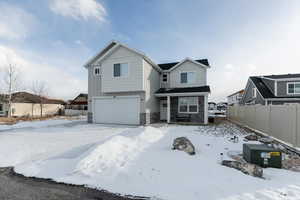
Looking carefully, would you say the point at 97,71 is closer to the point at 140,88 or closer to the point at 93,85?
the point at 93,85

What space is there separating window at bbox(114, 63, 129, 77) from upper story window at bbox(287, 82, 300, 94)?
21188 mm

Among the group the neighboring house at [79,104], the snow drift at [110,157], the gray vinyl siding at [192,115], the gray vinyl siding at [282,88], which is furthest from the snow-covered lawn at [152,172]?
the neighboring house at [79,104]

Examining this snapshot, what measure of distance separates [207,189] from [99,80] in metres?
13.6

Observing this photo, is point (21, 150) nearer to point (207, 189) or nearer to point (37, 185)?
point (37, 185)

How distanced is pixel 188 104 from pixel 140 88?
551 cm

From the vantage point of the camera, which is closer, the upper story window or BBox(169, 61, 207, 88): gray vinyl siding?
BBox(169, 61, 207, 88): gray vinyl siding

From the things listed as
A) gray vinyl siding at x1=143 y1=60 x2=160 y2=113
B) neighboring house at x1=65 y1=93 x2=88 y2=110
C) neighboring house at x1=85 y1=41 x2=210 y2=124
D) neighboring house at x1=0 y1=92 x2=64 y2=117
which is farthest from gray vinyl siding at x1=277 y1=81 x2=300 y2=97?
neighboring house at x1=0 y1=92 x2=64 y2=117

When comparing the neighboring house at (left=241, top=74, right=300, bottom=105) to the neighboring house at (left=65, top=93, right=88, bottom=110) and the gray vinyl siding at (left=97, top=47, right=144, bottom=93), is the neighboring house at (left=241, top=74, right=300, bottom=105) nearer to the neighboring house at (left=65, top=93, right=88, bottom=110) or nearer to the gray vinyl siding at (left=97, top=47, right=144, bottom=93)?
the gray vinyl siding at (left=97, top=47, right=144, bottom=93)

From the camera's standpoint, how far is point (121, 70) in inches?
518

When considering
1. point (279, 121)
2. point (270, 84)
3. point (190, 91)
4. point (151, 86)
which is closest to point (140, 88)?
point (151, 86)

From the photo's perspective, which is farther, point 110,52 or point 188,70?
point 188,70

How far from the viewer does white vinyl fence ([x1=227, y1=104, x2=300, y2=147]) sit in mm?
6605

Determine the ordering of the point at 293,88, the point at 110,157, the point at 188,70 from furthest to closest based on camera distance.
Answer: the point at 293,88 → the point at 188,70 → the point at 110,157

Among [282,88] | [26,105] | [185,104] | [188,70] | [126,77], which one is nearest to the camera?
[126,77]
